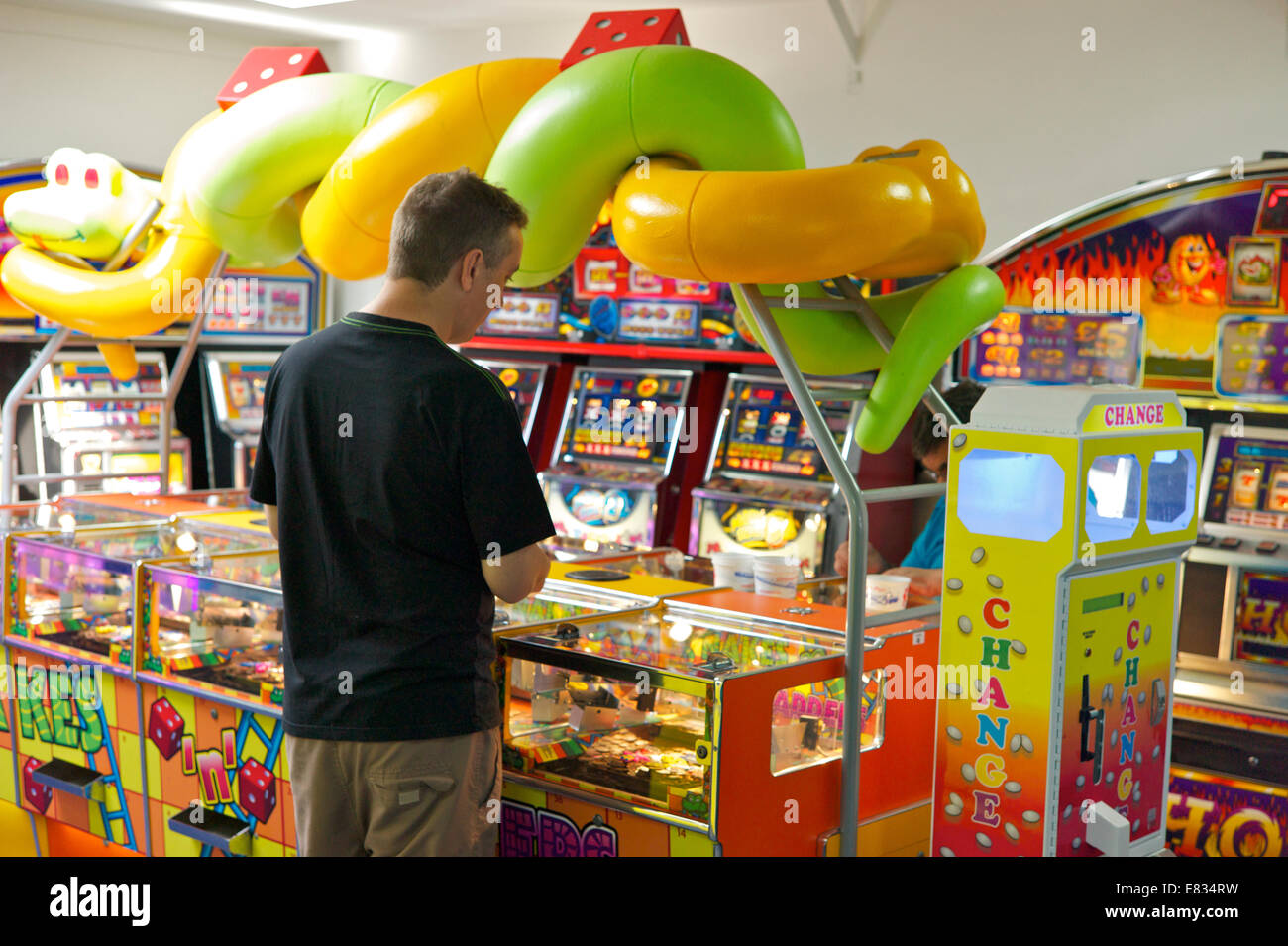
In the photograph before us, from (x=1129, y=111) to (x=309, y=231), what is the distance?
330 centimetres

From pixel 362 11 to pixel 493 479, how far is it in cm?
546

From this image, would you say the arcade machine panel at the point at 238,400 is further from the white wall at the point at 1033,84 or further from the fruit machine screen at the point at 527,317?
the white wall at the point at 1033,84

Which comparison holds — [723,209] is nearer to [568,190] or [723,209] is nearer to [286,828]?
[568,190]

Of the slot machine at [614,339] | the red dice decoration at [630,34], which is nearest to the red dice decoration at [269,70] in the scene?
the red dice decoration at [630,34]

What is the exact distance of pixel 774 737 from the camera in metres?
2.49

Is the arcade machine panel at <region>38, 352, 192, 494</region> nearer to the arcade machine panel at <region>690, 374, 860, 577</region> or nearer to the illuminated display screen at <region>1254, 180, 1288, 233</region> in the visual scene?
the arcade machine panel at <region>690, 374, 860, 577</region>

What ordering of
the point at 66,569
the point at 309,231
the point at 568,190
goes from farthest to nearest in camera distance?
the point at 66,569
the point at 309,231
the point at 568,190

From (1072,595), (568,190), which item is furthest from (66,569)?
(1072,595)

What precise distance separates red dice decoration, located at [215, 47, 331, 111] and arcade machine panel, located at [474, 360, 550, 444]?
7.46ft

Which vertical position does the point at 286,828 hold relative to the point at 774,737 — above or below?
below

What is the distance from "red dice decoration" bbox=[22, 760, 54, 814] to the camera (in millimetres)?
3539
